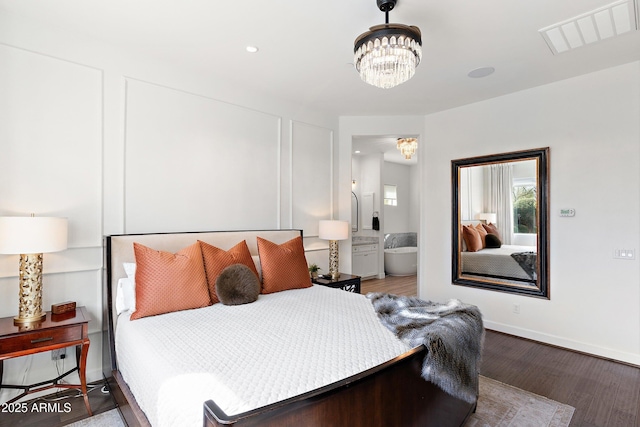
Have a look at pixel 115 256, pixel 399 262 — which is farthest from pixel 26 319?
pixel 399 262

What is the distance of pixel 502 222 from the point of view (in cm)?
396

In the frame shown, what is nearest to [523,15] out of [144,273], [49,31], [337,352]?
[337,352]

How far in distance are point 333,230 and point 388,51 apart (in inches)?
94.6

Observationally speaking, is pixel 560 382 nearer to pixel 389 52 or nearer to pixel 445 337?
pixel 445 337

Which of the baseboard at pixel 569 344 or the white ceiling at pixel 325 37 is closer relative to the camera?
the white ceiling at pixel 325 37

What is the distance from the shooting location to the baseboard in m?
3.07

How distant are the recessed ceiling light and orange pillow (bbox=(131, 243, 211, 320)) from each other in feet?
10.4

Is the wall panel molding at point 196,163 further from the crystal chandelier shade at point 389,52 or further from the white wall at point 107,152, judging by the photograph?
the crystal chandelier shade at point 389,52

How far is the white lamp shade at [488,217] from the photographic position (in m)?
4.04

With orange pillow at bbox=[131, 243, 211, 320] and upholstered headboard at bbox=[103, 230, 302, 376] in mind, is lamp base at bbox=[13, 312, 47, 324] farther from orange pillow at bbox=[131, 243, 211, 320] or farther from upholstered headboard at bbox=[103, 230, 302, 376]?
orange pillow at bbox=[131, 243, 211, 320]

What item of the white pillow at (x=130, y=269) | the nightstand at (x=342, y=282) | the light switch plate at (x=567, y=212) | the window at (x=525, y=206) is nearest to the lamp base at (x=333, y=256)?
the nightstand at (x=342, y=282)

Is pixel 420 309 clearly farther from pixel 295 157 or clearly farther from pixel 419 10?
pixel 295 157

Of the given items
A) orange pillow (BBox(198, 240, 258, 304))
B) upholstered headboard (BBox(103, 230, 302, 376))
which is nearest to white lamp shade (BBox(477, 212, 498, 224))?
orange pillow (BBox(198, 240, 258, 304))

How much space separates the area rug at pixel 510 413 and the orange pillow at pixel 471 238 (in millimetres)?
1964
